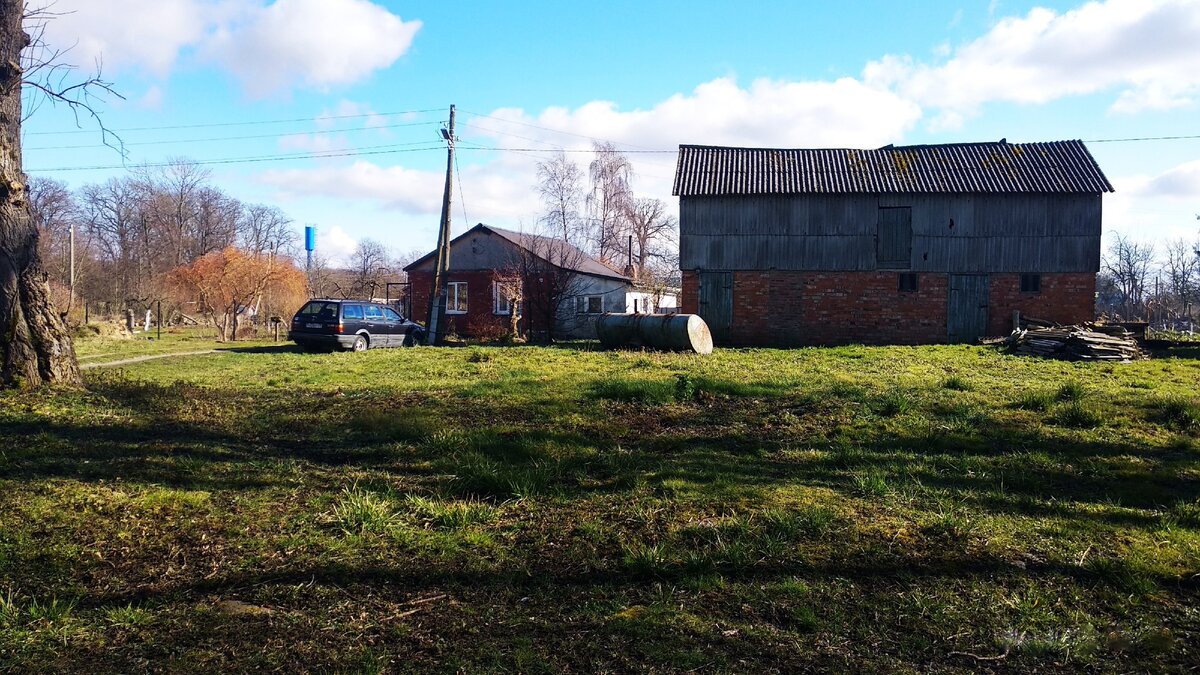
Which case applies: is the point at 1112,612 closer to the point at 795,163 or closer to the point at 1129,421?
the point at 1129,421

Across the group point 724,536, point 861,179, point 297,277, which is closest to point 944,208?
point 861,179

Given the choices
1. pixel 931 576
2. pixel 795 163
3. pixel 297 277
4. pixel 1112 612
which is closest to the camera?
pixel 1112 612

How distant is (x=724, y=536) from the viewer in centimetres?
432

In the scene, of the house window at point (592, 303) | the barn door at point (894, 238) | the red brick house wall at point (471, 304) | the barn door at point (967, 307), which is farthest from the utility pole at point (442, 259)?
the barn door at point (967, 307)

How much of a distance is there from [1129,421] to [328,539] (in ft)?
26.6

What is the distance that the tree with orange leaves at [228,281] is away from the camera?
97.2ft

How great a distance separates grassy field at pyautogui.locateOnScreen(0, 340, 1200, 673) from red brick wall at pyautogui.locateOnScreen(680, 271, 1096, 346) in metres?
15.4

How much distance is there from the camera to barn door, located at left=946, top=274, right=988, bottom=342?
23422mm

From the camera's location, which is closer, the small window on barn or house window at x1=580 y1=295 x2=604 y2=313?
the small window on barn

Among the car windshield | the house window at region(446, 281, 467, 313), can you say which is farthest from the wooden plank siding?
the car windshield

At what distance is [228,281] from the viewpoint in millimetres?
29656

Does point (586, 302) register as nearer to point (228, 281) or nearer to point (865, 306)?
point (865, 306)

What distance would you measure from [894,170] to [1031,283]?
5628 millimetres

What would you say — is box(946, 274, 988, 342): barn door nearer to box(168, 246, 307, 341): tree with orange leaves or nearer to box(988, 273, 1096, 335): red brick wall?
box(988, 273, 1096, 335): red brick wall
